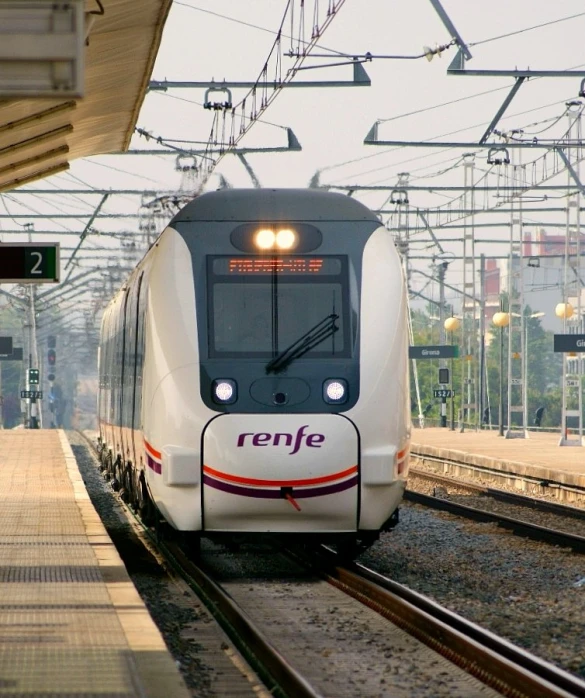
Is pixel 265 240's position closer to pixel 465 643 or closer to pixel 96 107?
pixel 96 107

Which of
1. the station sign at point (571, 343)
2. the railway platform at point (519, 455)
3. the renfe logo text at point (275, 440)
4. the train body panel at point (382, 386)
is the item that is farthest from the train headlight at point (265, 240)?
the station sign at point (571, 343)

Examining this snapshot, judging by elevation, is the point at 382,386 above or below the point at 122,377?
below

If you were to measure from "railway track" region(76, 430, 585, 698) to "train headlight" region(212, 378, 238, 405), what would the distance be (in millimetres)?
1463

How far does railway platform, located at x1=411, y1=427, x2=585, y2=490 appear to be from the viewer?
24587mm

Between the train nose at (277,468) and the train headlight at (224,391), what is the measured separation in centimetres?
14

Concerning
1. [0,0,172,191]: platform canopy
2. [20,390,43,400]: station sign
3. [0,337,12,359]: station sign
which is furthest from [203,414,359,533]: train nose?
[20,390,43,400]: station sign

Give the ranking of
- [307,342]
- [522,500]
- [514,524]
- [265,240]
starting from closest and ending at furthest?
1. [307,342]
2. [265,240]
3. [514,524]
4. [522,500]

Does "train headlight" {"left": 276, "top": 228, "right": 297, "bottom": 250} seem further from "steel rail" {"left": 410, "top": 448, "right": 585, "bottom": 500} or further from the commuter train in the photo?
"steel rail" {"left": 410, "top": 448, "right": 585, "bottom": 500}

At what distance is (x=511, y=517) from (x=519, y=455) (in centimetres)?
1194

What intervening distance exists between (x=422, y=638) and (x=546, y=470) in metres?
15.8

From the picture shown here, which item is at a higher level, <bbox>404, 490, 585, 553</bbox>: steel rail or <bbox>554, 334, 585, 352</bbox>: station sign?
<bbox>554, 334, 585, 352</bbox>: station sign

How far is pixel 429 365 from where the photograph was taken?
96.8 metres

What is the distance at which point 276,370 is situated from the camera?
39.7ft

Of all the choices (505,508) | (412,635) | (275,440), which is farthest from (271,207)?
(505,508)
